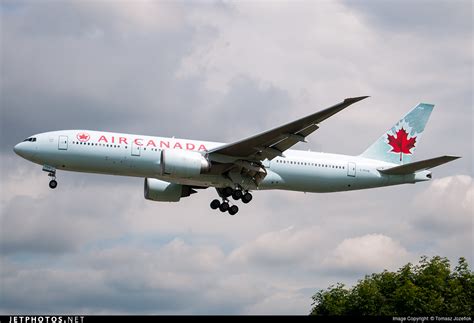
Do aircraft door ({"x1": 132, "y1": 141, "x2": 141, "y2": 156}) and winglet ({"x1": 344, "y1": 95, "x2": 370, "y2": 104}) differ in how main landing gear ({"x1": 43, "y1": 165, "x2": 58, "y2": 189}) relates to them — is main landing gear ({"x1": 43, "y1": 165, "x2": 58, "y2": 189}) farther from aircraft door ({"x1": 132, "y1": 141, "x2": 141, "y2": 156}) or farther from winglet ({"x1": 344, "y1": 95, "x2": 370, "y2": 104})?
winglet ({"x1": 344, "y1": 95, "x2": 370, "y2": 104})

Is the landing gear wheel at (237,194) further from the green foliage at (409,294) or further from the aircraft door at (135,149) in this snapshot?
the green foliage at (409,294)

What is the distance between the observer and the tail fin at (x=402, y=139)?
54.8m

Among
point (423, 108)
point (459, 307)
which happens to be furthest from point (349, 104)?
point (459, 307)

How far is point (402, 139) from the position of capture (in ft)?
185

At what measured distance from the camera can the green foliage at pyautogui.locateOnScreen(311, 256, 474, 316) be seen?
6750cm

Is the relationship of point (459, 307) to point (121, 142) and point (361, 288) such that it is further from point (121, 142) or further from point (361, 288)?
point (121, 142)

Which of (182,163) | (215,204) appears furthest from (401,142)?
(182,163)

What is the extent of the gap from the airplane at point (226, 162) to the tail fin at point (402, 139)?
10.2 inches

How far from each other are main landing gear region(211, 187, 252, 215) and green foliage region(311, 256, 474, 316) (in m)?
20.4

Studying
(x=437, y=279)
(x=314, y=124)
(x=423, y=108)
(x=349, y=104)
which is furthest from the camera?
(x=437, y=279)

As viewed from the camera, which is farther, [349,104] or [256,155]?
[256,155]

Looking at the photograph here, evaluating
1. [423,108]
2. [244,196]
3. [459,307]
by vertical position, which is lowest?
[459,307]

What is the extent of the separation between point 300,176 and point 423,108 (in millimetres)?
11610

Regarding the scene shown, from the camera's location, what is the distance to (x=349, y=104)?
41.8 m
